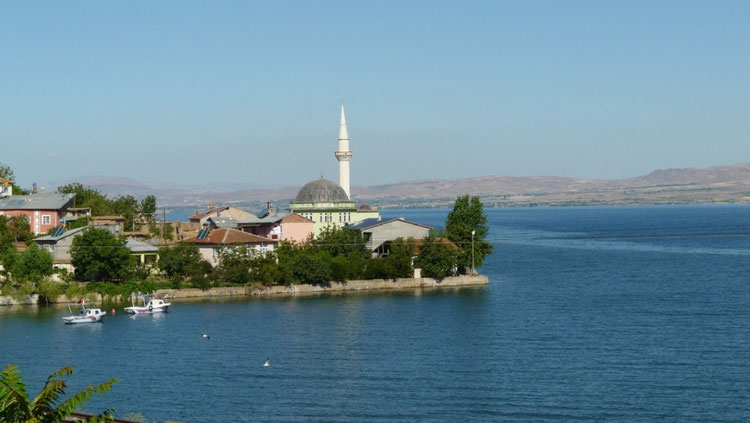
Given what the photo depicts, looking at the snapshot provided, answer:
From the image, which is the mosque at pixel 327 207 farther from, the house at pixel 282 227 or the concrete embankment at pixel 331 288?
the concrete embankment at pixel 331 288

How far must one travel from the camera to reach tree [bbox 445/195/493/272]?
56.8m

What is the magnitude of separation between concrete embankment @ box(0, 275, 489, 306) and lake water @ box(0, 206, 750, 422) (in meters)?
1.72

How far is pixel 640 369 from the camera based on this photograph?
29.4m

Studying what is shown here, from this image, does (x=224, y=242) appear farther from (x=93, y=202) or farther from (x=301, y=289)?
(x=93, y=202)

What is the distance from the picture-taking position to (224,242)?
53875mm

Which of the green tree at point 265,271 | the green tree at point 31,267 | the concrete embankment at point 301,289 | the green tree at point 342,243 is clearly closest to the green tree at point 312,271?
the concrete embankment at point 301,289

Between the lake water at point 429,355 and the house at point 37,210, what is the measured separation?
17147 millimetres

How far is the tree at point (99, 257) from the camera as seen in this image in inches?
1940

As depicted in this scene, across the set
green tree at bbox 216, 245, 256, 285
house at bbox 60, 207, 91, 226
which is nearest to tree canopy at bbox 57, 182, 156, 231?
house at bbox 60, 207, 91, 226

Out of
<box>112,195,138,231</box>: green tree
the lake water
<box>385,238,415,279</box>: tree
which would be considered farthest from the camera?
<box>112,195,138,231</box>: green tree

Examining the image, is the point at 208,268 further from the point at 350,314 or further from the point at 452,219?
the point at 452,219

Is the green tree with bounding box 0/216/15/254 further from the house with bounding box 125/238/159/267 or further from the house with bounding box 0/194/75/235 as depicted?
the house with bounding box 125/238/159/267

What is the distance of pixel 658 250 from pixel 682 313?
41596mm

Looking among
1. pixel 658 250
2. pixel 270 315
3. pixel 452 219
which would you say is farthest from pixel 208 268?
pixel 658 250
